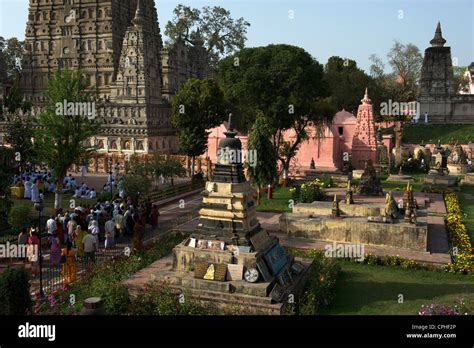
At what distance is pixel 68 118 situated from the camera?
23094 mm

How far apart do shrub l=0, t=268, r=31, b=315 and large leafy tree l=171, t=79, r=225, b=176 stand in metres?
22.7

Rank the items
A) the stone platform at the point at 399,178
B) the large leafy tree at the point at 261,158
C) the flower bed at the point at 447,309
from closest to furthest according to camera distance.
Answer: the flower bed at the point at 447,309
the large leafy tree at the point at 261,158
the stone platform at the point at 399,178

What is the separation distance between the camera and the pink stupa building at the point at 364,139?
42000 millimetres

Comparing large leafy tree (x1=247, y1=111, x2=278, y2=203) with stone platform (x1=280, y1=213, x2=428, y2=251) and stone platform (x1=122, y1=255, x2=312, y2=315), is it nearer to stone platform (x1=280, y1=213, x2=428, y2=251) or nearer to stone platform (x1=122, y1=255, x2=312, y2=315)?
stone platform (x1=280, y1=213, x2=428, y2=251)

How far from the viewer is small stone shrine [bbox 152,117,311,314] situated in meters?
12.0

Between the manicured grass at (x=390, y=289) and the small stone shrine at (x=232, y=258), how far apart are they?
134 centimetres

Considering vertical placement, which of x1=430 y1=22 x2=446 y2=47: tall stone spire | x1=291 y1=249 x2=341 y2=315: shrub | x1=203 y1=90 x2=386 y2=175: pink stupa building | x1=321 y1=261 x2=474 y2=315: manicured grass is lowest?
x1=321 y1=261 x2=474 y2=315: manicured grass

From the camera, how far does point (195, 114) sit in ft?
111

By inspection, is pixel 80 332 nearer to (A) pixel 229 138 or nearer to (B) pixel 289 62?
(A) pixel 229 138

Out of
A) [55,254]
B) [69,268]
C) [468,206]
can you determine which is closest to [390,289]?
[69,268]

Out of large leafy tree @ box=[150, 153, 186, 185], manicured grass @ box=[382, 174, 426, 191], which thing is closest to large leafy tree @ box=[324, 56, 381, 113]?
manicured grass @ box=[382, 174, 426, 191]

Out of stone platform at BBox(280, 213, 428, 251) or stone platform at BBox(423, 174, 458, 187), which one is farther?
stone platform at BBox(423, 174, 458, 187)

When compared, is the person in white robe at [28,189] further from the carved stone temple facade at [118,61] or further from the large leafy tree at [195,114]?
the carved stone temple facade at [118,61]

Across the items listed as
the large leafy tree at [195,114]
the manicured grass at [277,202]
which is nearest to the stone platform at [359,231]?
the manicured grass at [277,202]
